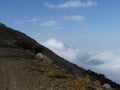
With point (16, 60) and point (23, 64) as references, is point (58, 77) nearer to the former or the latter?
point (23, 64)

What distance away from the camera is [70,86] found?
24.8 meters

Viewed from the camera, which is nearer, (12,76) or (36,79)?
(36,79)

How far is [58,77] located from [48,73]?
2.98 ft

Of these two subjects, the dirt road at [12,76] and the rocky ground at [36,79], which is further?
the dirt road at [12,76]

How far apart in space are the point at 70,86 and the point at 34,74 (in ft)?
19.1

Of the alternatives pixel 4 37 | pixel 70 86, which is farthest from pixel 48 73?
pixel 4 37

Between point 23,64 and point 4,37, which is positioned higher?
point 4,37

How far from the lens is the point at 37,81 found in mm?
26672

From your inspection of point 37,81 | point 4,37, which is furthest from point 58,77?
point 4,37

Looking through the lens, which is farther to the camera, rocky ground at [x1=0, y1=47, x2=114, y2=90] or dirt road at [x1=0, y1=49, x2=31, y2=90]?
dirt road at [x1=0, y1=49, x2=31, y2=90]

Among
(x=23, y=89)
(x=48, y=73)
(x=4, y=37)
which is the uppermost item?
(x=4, y=37)

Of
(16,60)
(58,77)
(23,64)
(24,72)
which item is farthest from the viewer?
(16,60)

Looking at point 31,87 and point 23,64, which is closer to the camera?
point 31,87

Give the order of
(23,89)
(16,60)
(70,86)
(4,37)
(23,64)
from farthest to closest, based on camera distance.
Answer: (4,37), (16,60), (23,64), (70,86), (23,89)
